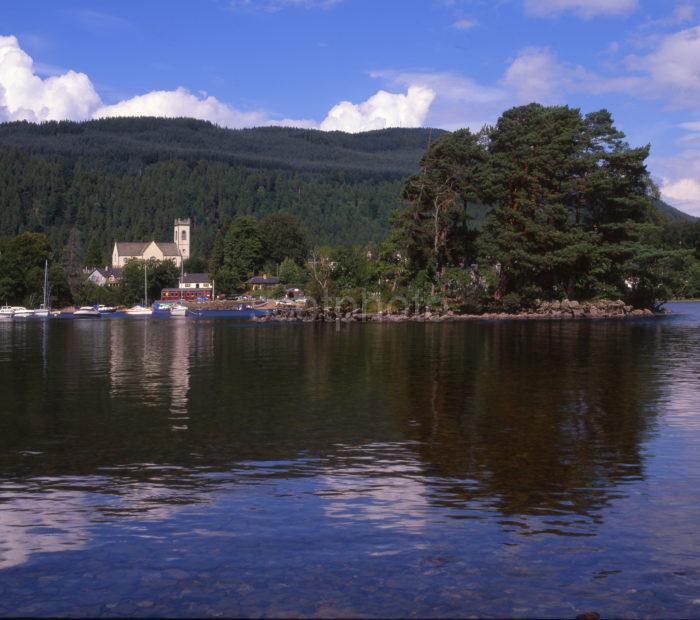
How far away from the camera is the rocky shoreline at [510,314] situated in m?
86.1

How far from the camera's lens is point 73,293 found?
166750 mm

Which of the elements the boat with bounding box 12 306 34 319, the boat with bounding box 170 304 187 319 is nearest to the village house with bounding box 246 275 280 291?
the boat with bounding box 170 304 187 319

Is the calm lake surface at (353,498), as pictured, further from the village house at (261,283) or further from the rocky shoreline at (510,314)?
the village house at (261,283)

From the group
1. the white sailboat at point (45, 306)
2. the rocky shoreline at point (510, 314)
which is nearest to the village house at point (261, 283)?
the white sailboat at point (45, 306)

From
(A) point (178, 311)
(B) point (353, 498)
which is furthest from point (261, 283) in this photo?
(B) point (353, 498)

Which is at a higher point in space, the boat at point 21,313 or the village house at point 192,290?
the village house at point 192,290

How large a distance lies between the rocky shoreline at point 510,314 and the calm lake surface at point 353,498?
58.1 m

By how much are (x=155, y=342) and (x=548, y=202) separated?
52.0m

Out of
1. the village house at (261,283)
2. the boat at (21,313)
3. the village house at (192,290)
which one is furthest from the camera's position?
the village house at (261,283)

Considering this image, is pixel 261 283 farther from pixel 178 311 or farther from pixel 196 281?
pixel 178 311

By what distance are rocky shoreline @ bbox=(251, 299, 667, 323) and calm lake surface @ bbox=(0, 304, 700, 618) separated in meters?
58.1

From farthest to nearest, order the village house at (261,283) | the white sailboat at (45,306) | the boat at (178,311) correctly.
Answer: the village house at (261,283), the white sailboat at (45,306), the boat at (178,311)

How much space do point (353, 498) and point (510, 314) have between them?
258 feet

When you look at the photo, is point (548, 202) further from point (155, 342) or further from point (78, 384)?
point (78, 384)
